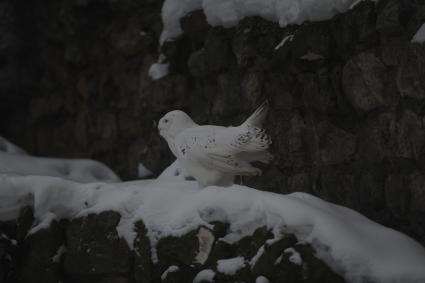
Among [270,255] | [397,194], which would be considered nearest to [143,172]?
[397,194]

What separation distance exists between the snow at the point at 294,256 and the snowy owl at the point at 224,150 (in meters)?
0.64

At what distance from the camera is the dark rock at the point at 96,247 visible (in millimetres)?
3787

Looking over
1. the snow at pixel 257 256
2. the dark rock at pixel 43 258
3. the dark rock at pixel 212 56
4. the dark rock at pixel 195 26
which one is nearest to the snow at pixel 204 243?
the snow at pixel 257 256

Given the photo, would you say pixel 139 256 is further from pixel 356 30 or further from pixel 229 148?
pixel 356 30

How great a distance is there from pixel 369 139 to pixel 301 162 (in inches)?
24.8

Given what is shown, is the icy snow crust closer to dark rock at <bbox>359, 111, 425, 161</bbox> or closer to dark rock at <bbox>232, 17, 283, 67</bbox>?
dark rock at <bbox>359, 111, 425, 161</bbox>

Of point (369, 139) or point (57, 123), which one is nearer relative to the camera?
point (369, 139)

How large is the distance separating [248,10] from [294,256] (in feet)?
8.30

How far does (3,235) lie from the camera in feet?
13.2

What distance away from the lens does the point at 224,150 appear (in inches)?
146

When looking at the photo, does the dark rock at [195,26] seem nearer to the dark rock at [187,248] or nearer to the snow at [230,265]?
the dark rock at [187,248]

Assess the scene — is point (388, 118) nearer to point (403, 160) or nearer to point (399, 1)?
point (403, 160)

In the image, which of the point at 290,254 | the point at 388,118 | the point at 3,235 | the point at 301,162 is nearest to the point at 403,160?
the point at 388,118

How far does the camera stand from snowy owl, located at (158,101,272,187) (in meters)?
3.69
